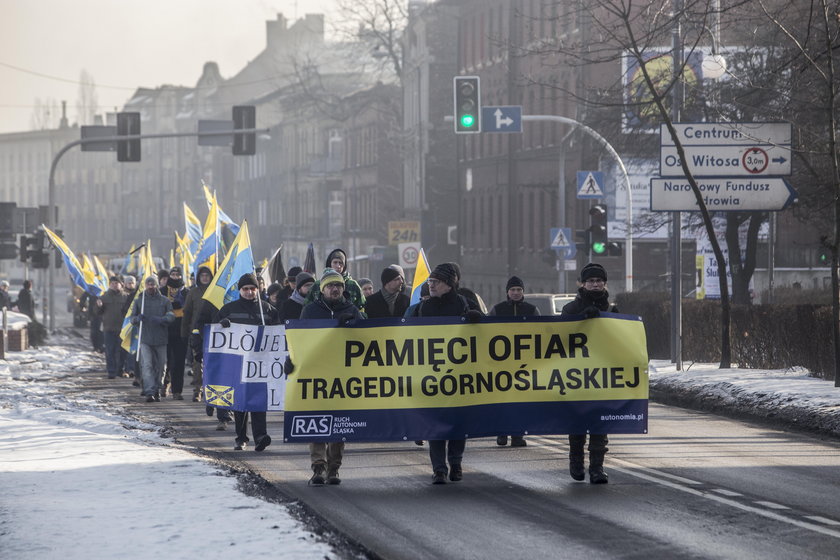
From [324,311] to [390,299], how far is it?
2.45m

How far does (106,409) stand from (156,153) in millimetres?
130114

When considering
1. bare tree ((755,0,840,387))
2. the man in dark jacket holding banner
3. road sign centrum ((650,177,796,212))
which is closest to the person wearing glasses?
bare tree ((755,0,840,387))

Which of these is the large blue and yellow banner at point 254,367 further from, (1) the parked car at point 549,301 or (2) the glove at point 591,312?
(1) the parked car at point 549,301

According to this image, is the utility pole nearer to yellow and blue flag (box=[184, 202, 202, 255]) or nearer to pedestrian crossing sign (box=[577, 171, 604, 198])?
pedestrian crossing sign (box=[577, 171, 604, 198])

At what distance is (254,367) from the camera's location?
50.6ft

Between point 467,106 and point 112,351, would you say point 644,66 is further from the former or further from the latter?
point 112,351

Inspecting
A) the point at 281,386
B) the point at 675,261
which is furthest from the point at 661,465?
the point at 675,261

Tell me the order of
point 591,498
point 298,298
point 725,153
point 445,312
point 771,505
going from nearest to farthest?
1. point 771,505
2. point 591,498
3. point 445,312
4. point 298,298
5. point 725,153

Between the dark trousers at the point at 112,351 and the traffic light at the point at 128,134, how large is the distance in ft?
28.6

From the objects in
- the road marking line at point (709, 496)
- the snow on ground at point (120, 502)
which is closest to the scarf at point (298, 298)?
the snow on ground at point (120, 502)

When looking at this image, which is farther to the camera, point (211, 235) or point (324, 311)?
point (211, 235)

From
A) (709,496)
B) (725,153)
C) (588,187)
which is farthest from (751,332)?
(709,496)

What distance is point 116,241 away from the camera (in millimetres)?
160250

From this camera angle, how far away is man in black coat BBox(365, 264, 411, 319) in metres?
15.6
